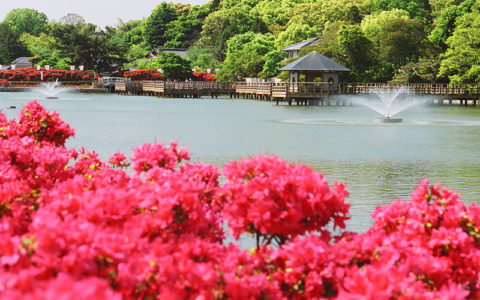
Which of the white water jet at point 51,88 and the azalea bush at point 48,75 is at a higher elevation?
the azalea bush at point 48,75

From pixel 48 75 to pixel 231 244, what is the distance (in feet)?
277

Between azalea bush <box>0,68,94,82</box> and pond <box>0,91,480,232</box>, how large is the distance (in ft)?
154

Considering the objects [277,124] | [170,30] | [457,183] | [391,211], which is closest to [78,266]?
[391,211]

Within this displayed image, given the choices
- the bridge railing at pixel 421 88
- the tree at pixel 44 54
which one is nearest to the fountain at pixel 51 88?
the tree at pixel 44 54

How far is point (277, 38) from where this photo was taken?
8144 cm

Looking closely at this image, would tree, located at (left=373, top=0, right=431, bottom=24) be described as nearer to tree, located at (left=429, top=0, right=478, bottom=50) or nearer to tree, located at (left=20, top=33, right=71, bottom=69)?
tree, located at (left=429, top=0, right=478, bottom=50)

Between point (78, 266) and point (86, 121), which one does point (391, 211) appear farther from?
point (86, 121)

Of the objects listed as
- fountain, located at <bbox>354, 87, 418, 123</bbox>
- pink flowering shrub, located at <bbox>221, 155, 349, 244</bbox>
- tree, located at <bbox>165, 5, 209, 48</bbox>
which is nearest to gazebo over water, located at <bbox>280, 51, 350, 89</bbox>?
fountain, located at <bbox>354, 87, 418, 123</bbox>

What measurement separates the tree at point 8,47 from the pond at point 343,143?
2704 inches

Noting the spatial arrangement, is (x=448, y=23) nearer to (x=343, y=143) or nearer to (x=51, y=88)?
(x=343, y=143)

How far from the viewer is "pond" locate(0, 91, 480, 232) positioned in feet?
49.2

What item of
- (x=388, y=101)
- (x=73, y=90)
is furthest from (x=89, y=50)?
(x=388, y=101)

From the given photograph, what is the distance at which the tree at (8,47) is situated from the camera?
104m

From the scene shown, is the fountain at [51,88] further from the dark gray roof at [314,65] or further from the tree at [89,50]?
the dark gray roof at [314,65]
